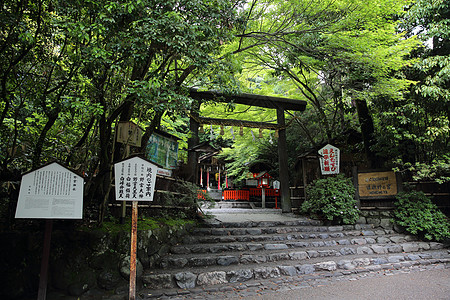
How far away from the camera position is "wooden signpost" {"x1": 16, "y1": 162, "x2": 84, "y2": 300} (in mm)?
3955

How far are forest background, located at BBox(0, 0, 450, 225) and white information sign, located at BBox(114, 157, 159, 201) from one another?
1.10 m

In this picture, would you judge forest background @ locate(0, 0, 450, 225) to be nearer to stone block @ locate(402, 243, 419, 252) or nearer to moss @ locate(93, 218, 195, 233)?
moss @ locate(93, 218, 195, 233)

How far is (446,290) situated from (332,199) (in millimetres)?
4574

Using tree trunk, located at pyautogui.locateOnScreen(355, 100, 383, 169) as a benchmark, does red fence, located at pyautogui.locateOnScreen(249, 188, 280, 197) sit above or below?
below

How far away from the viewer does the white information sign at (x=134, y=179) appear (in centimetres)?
452

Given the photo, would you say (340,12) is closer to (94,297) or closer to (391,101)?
(391,101)

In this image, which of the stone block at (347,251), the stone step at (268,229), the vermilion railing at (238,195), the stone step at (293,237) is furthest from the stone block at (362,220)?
the vermilion railing at (238,195)

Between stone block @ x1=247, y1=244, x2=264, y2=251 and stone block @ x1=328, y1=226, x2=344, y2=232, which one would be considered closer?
stone block @ x1=247, y1=244, x2=264, y2=251

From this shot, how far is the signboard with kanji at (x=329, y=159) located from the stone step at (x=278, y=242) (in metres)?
2.73

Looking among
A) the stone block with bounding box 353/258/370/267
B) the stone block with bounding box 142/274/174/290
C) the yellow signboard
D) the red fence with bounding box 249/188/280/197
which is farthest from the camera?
the red fence with bounding box 249/188/280/197

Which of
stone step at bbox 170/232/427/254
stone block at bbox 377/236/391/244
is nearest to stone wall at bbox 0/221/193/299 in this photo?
stone step at bbox 170/232/427/254

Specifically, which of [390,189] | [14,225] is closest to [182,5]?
[14,225]

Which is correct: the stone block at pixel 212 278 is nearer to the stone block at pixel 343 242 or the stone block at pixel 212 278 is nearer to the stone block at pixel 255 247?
the stone block at pixel 255 247

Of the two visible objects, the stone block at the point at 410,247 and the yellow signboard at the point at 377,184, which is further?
the yellow signboard at the point at 377,184
